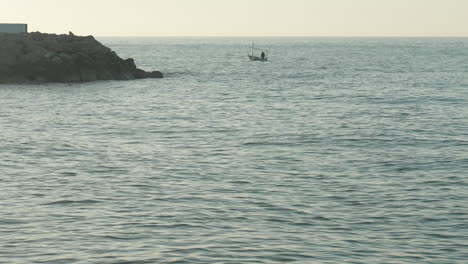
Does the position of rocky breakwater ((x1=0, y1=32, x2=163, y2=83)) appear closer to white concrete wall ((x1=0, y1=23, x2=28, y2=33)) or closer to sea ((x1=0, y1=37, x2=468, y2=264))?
white concrete wall ((x1=0, y1=23, x2=28, y2=33))

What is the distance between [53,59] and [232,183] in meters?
48.2

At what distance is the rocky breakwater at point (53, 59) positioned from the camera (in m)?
73.2

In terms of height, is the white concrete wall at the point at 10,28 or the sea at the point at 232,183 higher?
the white concrete wall at the point at 10,28

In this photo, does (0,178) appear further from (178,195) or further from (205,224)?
(205,224)

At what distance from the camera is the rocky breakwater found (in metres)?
73.2

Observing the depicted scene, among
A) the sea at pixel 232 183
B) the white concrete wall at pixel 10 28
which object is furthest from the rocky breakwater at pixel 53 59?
the sea at pixel 232 183

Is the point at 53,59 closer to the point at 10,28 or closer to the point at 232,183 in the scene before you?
the point at 10,28

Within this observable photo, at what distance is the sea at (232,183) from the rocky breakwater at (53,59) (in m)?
14.5

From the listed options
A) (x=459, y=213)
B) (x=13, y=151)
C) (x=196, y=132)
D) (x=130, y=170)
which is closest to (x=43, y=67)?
(x=196, y=132)

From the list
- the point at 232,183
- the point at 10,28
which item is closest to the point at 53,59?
the point at 10,28

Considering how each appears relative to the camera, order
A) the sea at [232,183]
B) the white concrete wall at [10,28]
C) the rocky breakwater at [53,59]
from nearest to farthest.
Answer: the sea at [232,183], the rocky breakwater at [53,59], the white concrete wall at [10,28]

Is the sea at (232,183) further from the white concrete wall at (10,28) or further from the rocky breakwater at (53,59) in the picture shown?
the white concrete wall at (10,28)

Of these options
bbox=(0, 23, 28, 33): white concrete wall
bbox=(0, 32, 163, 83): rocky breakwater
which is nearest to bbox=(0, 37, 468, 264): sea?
bbox=(0, 32, 163, 83): rocky breakwater

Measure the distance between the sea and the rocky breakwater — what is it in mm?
14484
